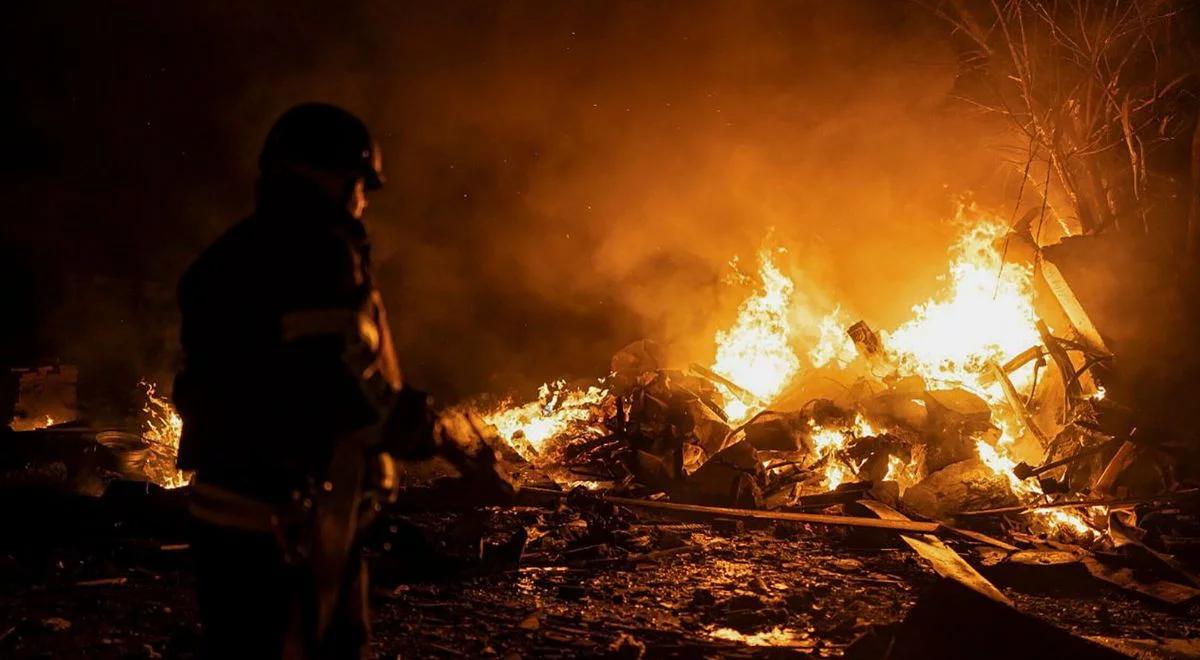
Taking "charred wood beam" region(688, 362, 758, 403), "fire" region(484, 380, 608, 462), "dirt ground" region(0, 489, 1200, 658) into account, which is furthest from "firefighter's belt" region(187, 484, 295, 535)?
"charred wood beam" region(688, 362, 758, 403)

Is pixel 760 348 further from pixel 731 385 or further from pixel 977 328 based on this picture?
pixel 977 328

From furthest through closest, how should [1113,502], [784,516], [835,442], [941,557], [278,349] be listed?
[835,442], [784,516], [1113,502], [941,557], [278,349]

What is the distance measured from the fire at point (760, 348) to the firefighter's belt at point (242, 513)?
919cm

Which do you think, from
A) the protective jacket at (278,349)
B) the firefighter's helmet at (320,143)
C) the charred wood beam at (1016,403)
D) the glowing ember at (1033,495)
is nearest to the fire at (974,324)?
the charred wood beam at (1016,403)

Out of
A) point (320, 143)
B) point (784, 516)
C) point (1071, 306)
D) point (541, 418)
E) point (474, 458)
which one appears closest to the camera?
point (320, 143)

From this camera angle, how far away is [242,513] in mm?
2154

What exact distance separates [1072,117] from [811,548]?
23.3ft

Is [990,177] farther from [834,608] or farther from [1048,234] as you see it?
[834,608]

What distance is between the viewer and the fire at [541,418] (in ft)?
34.3

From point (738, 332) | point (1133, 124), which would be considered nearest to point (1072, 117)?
point (1133, 124)

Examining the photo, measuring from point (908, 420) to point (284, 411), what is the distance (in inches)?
324

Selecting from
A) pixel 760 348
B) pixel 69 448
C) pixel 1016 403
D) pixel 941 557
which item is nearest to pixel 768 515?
pixel 941 557

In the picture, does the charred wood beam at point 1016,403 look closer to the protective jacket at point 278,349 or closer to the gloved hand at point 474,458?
the gloved hand at point 474,458

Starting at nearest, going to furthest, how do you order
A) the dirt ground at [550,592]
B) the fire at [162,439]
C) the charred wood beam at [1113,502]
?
the dirt ground at [550,592] → the charred wood beam at [1113,502] → the fire at [162,439]
